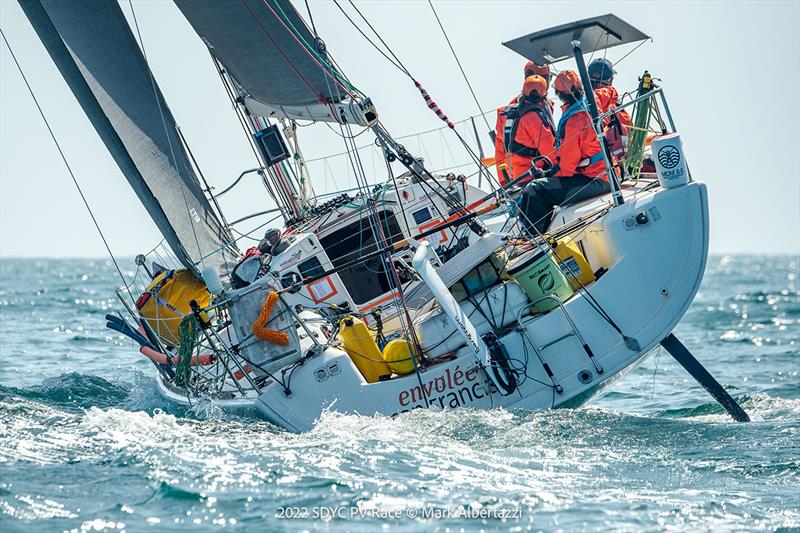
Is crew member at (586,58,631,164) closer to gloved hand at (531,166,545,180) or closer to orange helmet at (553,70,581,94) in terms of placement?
orange helmet at (553,70,581,94)

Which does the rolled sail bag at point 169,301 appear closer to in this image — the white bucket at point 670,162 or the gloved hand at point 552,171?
the gloved hand at point 552,171

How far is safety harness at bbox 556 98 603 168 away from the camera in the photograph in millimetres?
9680

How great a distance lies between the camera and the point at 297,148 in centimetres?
1166

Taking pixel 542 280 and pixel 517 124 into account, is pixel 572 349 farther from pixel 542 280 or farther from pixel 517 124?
pixel 517 124

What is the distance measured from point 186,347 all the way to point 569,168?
3645mm

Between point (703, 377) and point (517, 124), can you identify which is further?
point (517, 124)

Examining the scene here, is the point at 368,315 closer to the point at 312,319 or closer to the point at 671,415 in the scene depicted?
the point at 312,319

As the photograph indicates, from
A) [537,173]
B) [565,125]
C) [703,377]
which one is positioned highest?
[565,125]

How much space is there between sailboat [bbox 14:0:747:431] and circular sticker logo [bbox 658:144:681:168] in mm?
11

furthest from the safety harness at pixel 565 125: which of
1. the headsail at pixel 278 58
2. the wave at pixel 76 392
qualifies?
the wave at pixel 76 392

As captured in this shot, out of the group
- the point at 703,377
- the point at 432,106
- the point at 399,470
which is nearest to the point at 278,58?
the point at 432,106

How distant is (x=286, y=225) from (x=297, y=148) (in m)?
0.94

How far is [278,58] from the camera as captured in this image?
30.9 ft

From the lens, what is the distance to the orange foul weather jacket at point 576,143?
9.61 metres
